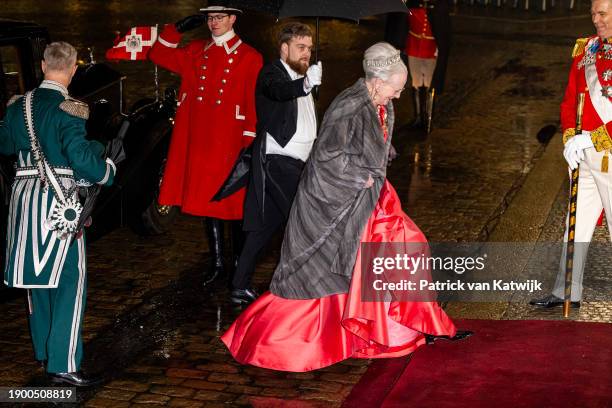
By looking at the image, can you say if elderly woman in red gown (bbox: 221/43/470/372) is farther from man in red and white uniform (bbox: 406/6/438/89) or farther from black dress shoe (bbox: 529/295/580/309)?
man in red and white uniform (bbox: 406/6/438/89)

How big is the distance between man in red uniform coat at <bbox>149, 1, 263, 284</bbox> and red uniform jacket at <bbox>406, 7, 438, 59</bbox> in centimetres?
533

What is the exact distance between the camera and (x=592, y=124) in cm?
734

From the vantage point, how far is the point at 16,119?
6199 millimetres

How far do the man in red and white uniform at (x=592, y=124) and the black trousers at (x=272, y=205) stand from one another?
1.74m

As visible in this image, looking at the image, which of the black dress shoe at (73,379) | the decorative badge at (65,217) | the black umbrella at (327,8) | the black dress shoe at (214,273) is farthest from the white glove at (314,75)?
the black dress shoe at (73,379)

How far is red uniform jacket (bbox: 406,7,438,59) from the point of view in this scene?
13.0 metres

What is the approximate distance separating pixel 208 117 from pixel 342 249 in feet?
5.86

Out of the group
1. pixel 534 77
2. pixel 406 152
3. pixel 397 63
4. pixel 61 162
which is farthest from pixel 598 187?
pixel 534 77

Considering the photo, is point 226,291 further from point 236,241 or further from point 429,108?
point 429,108

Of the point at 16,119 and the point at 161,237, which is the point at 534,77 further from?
the point at 16,119

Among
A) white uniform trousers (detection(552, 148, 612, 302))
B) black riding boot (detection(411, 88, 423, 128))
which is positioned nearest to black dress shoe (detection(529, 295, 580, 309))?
white uniform trousers (detection(552, 148, 612, 302))

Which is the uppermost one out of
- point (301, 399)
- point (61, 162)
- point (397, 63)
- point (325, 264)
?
point (397, 63)

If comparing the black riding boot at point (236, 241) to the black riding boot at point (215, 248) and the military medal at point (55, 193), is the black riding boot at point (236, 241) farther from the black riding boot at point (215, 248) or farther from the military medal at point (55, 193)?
the military medal at point (55, 193)

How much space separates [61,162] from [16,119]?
0.33 m
